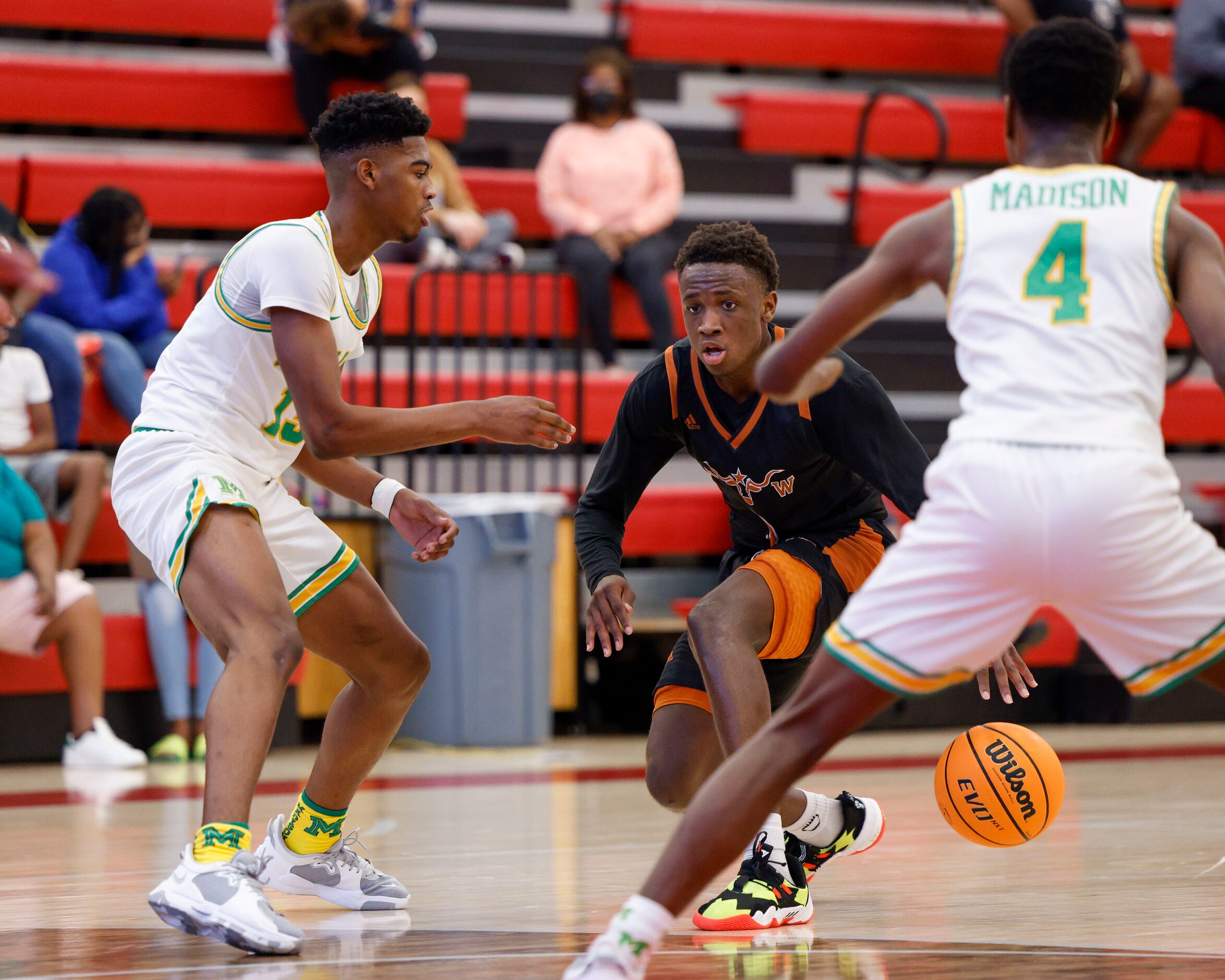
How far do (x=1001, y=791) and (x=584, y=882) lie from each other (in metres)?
0.99

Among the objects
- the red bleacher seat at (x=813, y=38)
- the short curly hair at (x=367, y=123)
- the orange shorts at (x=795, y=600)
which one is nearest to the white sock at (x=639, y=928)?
the orange shorts at (x=795, y=600)

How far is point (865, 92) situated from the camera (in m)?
11.1

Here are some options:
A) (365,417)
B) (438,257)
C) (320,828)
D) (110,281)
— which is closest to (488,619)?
(438,257)

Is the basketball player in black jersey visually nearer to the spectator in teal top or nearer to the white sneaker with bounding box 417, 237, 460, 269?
the spectator in teal top

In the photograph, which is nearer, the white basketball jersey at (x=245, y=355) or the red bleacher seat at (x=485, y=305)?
the white basketball jersey at (x=245, y=355)

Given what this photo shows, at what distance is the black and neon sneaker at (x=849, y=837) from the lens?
380 cm

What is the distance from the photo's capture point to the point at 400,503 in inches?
143

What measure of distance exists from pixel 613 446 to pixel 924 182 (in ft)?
22.3

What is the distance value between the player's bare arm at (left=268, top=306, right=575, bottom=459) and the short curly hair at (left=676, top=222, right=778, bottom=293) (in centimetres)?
59

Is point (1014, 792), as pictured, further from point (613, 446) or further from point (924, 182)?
point (924, 182)

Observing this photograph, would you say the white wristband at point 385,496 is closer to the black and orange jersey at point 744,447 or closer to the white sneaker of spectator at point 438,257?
the black and orange jersey at point 744,447

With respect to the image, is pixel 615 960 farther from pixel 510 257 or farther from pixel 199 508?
pixel 510 257

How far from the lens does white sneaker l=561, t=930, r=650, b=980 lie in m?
2.49

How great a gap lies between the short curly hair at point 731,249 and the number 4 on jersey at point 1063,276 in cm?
111
